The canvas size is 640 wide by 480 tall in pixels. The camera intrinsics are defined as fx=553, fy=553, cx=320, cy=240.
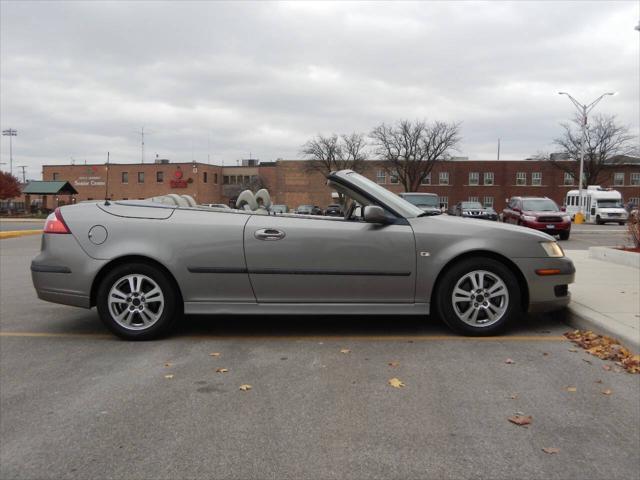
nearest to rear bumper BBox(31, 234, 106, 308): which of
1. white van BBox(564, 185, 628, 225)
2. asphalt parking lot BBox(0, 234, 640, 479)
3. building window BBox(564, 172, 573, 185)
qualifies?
asphalt parking lot BBox(0, 234, 640, 479)

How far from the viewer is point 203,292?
206 inches

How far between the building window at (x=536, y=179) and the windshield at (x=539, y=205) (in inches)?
2023

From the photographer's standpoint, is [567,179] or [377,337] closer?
[377,337]

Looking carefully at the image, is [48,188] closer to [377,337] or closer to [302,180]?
[302,180]

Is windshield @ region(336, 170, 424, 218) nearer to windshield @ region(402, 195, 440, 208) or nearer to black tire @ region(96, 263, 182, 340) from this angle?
black tire @ region(96, 263, 182, 340)

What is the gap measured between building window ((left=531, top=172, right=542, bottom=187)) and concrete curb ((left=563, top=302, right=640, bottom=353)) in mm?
68312

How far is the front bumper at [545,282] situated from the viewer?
209 inches

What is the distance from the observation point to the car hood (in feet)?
17.1

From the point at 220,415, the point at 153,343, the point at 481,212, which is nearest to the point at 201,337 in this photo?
the point at 153,343

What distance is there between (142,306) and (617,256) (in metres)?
9.25

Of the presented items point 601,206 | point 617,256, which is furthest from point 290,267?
point 601,206

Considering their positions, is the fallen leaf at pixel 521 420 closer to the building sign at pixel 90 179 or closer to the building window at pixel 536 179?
the building window at pixel 536 179

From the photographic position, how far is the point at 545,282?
17.6ft

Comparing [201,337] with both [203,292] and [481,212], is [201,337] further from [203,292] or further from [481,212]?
[481,212]
